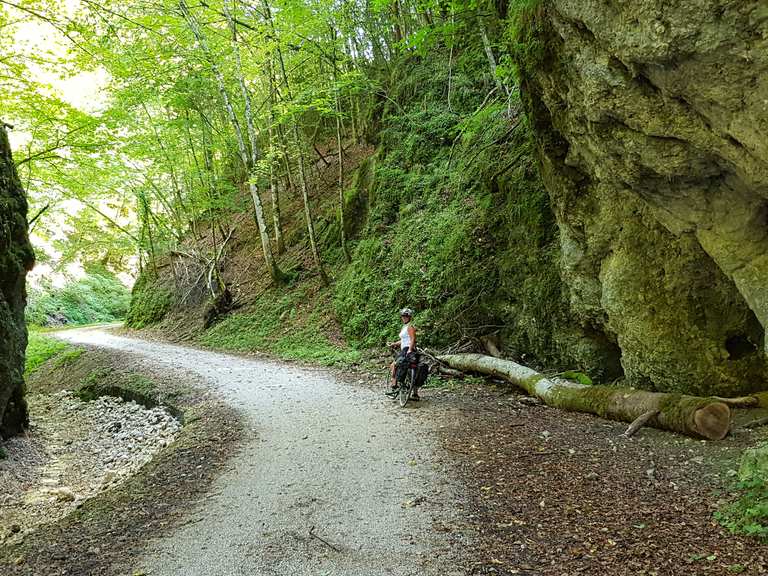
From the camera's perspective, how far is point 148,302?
26.9 meters

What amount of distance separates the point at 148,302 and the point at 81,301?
15.2 metres

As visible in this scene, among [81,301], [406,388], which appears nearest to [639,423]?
[406,388]

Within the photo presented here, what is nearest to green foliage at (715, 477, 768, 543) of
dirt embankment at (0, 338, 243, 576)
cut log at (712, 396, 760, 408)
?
cut log at (712, 396, 760, 408)

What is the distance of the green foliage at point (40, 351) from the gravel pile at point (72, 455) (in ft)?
25.8

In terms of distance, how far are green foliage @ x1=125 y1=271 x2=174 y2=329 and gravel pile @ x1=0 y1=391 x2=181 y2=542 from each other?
40.7 feet

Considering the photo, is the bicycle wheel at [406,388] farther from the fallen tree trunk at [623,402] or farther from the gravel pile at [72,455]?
the gravel pile at [72,455]

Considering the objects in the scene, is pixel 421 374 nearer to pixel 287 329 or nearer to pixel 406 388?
pixel 406 388

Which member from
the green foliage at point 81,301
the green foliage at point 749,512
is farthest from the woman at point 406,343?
the green foliage at point 81,301

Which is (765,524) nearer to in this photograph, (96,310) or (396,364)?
(396,364)

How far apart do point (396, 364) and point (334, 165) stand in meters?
17.8

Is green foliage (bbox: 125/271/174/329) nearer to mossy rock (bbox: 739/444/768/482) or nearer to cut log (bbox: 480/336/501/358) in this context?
cut log (bbox: 480/336/501/358)

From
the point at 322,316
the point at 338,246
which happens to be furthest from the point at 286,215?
the point at 322,316

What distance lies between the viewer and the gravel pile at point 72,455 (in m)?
6.81

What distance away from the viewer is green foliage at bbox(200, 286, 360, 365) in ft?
48.6
